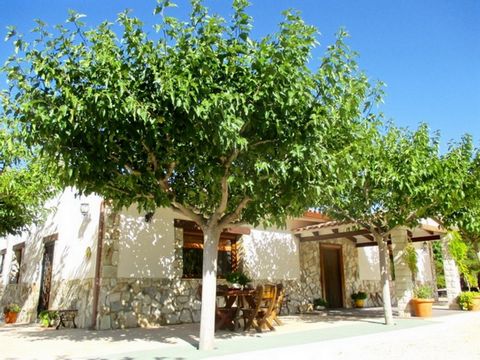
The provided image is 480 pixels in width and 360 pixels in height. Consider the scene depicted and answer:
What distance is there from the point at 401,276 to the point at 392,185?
3957 millimetres

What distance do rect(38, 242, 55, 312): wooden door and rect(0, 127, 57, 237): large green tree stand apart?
186cm

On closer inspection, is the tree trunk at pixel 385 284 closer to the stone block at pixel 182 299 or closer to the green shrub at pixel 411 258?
the green shrub at pixel 411 258

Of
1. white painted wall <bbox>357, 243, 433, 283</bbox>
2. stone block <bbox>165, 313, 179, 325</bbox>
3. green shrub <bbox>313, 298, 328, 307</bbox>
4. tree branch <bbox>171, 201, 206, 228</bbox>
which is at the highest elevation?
tree branch <bbox>171, 201, 206, 228</bbox>

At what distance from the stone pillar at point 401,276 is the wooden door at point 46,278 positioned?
995 cm

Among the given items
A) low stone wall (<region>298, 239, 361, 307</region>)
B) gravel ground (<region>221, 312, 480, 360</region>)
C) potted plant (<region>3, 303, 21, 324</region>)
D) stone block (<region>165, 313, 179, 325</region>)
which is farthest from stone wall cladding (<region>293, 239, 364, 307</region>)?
potted plant (<region>3, 303, 21, 324</region>)

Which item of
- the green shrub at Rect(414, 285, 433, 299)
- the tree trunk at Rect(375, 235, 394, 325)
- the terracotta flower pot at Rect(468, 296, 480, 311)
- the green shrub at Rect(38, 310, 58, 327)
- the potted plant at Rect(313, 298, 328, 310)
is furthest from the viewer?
the potted plant at Rect(313, 298, 328, 310)

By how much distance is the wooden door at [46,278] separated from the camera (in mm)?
11977

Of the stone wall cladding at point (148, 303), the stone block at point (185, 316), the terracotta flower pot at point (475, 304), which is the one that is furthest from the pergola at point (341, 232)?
the stone block at point (185, 316)

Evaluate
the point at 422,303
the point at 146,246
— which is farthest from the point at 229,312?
the point at 422,303

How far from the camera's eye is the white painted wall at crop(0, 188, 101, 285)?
1023cm

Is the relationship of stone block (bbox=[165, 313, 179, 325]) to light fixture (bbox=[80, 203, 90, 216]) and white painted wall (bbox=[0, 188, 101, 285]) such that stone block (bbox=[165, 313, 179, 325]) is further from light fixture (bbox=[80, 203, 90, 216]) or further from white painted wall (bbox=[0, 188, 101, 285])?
light fixture (bbox=[80, 203, 90, 216])

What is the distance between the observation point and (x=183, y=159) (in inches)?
251

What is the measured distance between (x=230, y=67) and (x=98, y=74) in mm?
1807

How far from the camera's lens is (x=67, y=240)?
11.4 metres
